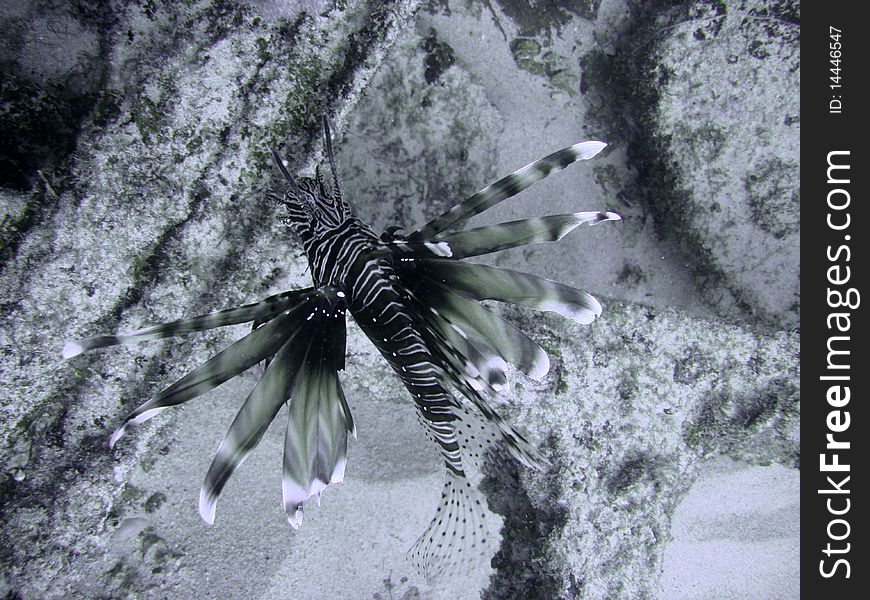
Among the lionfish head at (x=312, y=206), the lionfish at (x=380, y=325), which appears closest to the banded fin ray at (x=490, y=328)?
the lionfish at (x=380, y=325)

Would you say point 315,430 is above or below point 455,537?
→ above

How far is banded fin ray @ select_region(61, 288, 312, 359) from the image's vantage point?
1.65 meters

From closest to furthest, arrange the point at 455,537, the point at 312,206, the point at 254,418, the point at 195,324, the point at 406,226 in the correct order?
the point at 195,324
the point at 254,418
the point at 312,206
the point at 455,537
the point at 406,226

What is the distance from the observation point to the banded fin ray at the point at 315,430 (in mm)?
1870

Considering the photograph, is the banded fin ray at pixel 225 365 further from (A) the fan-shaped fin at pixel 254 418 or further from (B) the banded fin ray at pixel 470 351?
(B) the banded fin ray at pixel 470 351

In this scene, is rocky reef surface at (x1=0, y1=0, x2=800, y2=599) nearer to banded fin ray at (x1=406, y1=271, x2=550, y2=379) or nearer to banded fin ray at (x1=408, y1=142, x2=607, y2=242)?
banded fin ray at (x1=406, y1=271, x2=550, y2=379)

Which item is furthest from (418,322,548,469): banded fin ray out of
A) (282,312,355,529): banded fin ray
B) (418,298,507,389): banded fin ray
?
(282,312,355,529): banded fin ray

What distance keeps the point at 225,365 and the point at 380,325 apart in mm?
602

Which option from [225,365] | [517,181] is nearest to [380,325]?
[225,365]

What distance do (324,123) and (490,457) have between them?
1.83 metres

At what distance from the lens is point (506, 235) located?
81.2 inches
